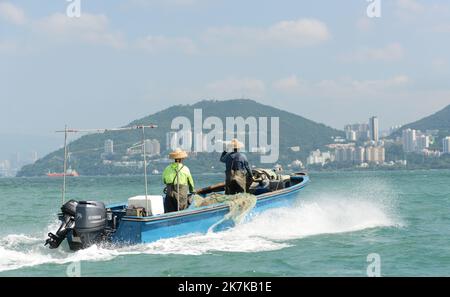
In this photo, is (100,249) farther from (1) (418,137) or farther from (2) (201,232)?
(1) (418,137)

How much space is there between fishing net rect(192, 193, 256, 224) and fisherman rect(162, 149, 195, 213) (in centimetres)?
47

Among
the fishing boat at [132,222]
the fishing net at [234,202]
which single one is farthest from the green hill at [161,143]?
the fishing boat at [132,222]

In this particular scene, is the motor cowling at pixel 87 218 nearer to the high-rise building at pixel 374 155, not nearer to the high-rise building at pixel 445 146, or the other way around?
the high-rise building at pixel 374 155

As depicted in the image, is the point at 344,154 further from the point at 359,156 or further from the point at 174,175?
the point at 174,175

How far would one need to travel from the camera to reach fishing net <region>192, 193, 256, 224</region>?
15.0 metres

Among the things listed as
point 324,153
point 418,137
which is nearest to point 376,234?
point 324,153

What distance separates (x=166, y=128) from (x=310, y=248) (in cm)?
14877

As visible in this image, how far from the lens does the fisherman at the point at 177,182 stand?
14.4 metres

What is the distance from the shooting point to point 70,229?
42.3 feet

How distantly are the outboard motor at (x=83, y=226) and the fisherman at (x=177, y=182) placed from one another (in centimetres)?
194

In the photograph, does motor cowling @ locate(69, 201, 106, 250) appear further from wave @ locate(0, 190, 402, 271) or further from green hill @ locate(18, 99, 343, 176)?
green hill @ locate(18, 99, 343, 176)

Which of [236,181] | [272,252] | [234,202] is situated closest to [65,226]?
[234,202]

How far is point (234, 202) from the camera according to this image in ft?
49.6
